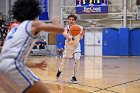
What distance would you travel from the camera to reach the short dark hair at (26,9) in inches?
133

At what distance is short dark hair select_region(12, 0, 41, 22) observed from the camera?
3.38 metres

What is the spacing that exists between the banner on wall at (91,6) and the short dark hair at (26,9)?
19250 millimetres

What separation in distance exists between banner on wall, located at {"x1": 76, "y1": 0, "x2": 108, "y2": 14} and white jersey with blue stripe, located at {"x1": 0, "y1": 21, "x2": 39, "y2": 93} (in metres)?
19.4

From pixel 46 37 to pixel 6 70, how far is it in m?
20.8

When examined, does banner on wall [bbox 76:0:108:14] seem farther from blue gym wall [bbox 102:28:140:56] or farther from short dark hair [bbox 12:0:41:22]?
short dark hair [bbox 12:0:41:22]

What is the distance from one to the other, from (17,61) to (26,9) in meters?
0.55

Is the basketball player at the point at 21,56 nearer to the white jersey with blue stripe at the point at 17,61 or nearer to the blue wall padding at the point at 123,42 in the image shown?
the white jersey with blue stripe at the point at 17,61

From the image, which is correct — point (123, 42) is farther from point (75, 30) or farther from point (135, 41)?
point (75, 30)

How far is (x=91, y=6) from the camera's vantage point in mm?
22656

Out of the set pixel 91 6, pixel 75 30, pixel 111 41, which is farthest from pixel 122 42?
pixel 75 30

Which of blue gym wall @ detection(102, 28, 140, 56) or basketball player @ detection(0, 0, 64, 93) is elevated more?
basketball player @ detection(0, 0, 64, 93)

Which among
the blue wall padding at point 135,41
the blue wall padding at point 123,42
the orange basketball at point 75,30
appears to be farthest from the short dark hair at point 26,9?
the blue wall padding at point 135,41

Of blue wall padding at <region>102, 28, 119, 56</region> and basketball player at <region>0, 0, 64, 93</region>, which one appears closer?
basketball player at <region>0, 0, 64, 93</region>

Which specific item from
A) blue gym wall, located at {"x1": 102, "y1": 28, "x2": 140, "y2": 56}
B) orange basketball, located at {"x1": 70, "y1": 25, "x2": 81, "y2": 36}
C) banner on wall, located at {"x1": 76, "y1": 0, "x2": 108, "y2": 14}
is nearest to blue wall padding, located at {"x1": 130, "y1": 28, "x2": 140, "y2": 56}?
blue gym wall, located at {"x1": 102, "y1": 28, "x2": 140, "y2": 56}
